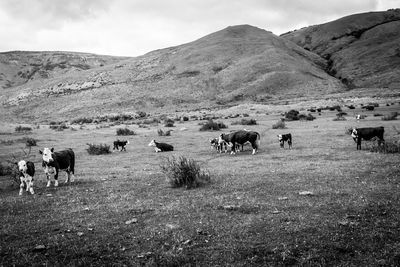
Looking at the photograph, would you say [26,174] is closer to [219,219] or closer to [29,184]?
[29,184]

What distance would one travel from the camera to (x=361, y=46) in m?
136

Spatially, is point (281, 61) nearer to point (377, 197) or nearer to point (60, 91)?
point (60, 91)

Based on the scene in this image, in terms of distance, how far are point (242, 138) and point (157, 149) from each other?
6304mm

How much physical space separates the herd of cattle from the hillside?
69.7 metres

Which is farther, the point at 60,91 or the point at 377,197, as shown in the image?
the point at 60,91

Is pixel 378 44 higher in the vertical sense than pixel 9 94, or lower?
higher

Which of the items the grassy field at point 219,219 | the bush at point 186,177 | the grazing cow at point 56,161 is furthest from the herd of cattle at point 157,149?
the bush at point 186,177

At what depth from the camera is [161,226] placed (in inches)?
314

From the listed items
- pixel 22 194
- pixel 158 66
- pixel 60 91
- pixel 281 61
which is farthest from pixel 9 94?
pixel 22 194

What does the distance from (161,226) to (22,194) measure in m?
6.74

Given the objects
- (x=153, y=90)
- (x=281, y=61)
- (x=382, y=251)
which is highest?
(x=281, y=61)

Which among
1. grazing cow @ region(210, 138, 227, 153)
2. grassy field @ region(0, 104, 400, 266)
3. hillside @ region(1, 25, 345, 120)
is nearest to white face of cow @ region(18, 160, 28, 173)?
grassy field @ region(0, 104, 400, 266)

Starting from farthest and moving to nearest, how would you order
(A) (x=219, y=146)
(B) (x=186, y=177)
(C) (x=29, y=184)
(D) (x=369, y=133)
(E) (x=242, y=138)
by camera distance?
1. (A) (x=219, y=146)
2. (E) (x=242, y=138)
3. (D) (x=369, y=133)
4. (C) (x=29, y=184)
5. (B) (x=186, y=177)

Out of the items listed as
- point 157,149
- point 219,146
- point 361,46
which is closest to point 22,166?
point 157,149
